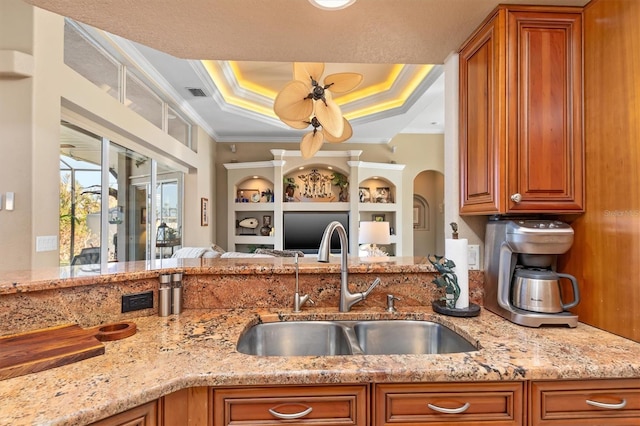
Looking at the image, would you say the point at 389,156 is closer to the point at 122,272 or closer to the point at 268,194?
the point at 268,194

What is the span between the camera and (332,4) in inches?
51.4

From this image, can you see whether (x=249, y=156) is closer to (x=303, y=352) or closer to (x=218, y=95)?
(x=218, y=95)

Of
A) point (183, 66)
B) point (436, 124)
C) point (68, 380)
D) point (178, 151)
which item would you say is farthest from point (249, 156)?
point (68, 380)

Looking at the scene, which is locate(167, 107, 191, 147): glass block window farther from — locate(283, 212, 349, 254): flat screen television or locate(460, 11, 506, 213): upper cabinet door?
locate(460, 11, 506, 213): upper cabinet door

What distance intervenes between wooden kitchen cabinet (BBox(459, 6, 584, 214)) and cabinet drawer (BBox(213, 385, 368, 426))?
0.95 m

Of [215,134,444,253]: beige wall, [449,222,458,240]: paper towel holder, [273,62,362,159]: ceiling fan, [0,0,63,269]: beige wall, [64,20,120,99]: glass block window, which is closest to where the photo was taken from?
[449,222,458,240]: paper towel holder

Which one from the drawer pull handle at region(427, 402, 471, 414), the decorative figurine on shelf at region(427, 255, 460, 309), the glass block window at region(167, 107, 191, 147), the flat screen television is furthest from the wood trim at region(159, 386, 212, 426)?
the flat screen television

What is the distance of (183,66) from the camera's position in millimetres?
3525

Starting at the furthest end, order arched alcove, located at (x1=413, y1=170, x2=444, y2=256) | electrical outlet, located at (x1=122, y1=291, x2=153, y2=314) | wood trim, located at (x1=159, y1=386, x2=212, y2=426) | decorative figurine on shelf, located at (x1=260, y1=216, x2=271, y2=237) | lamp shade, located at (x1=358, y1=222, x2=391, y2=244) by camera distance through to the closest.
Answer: arched alcove, located at (x1=413, y1=170, x2=444, y2=256)
decorative figurine on shelf, located at (x1=260, y1=216, x2=271, y2=237)
lamp shade, located at (x1=358, y1=222, x2=391, y2=244)
electrical outlet, located at (x1=122, y1=291, x2=153, y2=314)
wood trim, located at (x1=159, y1=386, x2=212, y2=426)

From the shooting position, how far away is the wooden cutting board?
2.98 feet

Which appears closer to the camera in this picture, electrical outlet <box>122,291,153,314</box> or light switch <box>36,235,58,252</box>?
electrical outlet <box>122,291,153,314</box>

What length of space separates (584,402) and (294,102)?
2.77m

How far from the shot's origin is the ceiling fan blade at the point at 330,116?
3.04 meters

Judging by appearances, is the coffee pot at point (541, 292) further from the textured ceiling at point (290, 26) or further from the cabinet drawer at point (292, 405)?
the textured ceiling at point (290, 26)
